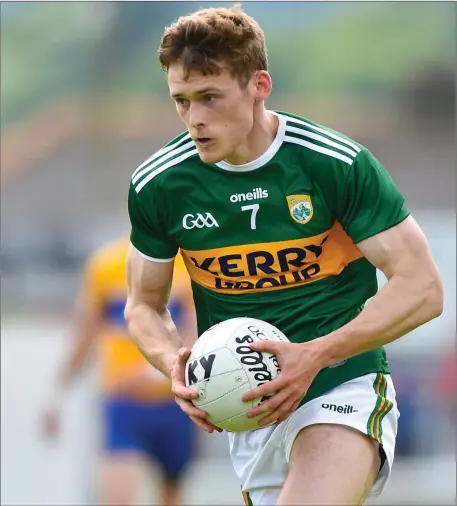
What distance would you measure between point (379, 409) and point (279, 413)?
18.2 inches

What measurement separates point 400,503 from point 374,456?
18.2ft

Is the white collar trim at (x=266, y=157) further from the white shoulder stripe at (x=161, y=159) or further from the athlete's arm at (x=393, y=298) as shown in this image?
the athlete's arm at (x=393, y=298)

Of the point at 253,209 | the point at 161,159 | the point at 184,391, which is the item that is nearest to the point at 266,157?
Answer: the point at 253,209

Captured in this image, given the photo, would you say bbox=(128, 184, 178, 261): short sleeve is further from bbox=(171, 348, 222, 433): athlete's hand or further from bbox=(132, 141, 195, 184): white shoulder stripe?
bbox=(171, 348, 222, 433): athlete's hand

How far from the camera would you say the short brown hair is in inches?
153

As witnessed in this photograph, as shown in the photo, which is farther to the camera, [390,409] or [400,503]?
[400,503]

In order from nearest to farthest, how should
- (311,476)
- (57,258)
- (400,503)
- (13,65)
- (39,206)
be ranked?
(311,476) < (400,503) < (57,258) < (39,206) < (13,65)

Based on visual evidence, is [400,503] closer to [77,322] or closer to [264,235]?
[77,322]

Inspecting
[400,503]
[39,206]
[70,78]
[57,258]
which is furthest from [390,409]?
[70,78]

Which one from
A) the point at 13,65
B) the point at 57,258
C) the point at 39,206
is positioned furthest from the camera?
the point at 13,65

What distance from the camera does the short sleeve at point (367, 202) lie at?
12.9 feet

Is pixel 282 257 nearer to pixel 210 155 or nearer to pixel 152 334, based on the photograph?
pixel 210 155

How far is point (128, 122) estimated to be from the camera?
19406 millimetres

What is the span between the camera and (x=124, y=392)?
7.88 metres
